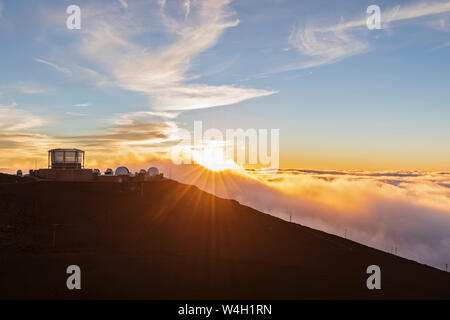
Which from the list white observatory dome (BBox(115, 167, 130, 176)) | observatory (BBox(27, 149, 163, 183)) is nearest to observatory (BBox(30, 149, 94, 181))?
observatory (BBox(27, 149, 163, 183))

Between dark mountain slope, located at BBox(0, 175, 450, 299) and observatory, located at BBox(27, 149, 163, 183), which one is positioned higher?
observatory, located at BBox(27, 149, 163, 183)

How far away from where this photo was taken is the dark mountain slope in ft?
92.3

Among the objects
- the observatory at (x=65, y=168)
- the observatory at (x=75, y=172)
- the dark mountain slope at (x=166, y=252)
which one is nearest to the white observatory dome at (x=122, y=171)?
the observatory at (x=75, y=172)

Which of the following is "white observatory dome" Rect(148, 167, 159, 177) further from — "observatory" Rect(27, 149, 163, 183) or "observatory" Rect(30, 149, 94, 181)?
"observatory" Rect(30, 149, 94, 181)

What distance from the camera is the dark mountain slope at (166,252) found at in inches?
1107

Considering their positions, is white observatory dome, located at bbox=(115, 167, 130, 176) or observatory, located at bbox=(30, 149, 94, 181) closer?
observatory, located at bbox=(30, 149, 94, 181)

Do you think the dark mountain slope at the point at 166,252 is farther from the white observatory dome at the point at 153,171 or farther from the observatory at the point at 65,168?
the white observatory dome at the point at 153,171

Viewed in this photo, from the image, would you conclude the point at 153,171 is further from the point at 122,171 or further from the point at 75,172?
the point at 75,172

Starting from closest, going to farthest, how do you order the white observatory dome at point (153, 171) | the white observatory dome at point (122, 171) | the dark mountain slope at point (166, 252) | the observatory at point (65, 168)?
the dark mountain slope at point (166, 252) → the observatory at point (65, 168) → the white observatory dome at point (122, 171) → the white observatory dome at point (153, 171)
